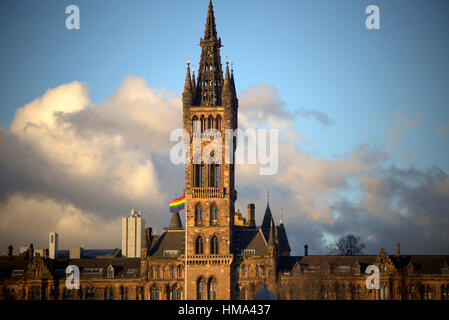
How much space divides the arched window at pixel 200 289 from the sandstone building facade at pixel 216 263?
0.67ft

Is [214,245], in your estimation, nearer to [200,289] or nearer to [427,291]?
[200,289]

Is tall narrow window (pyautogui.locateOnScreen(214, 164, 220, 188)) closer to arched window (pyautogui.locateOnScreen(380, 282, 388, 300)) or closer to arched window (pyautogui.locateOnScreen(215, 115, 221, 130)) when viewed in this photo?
arched window (pyautogui.locateOnScreen(215, 115, 221, 130))

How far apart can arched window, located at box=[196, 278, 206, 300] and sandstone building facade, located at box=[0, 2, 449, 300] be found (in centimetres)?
20

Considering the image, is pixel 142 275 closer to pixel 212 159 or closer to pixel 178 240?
pixel 178 240

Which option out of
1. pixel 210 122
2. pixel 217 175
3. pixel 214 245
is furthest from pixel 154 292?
pixel 210 122

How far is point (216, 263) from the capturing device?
158 meters

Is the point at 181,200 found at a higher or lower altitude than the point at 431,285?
higher

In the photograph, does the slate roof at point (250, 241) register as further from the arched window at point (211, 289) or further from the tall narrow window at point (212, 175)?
the tall narrow window at point (212, 175)

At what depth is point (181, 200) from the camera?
522 feet

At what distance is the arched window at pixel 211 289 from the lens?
158 metres

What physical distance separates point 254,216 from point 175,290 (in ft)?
84.4

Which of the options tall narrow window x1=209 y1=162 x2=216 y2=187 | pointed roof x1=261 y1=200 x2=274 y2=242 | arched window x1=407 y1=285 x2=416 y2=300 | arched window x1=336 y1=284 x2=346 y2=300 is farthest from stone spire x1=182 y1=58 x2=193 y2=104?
arched window x1=407 y1=285 x2=416 y2=300

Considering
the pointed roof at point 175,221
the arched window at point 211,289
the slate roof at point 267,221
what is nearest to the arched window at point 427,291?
the slate roof at point 267,221
